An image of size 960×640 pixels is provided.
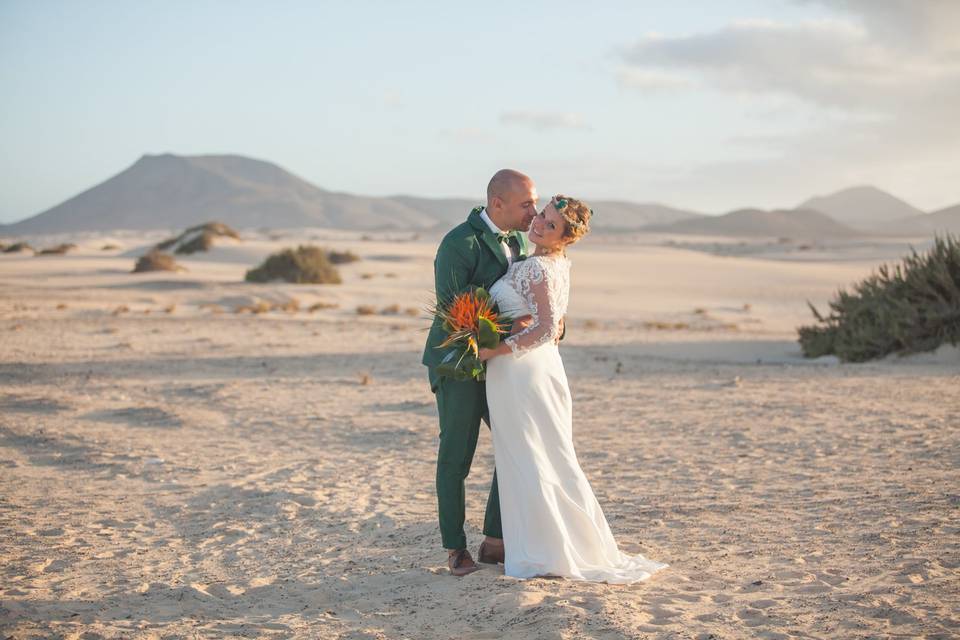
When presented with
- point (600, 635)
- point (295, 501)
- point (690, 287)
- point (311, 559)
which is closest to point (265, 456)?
point (295, 501)

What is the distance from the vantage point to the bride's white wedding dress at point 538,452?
16.6ft

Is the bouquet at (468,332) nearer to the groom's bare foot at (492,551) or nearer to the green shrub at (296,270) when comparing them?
the groom's bare foot at (492,551)

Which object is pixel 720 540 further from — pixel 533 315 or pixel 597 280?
pixel 597 280

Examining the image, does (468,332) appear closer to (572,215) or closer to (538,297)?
(538,297)

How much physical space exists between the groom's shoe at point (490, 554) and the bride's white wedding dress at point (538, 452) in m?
0.32

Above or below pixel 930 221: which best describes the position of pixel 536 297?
below

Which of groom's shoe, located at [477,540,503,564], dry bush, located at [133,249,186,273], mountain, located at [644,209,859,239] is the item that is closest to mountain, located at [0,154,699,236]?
mountain, located at [644,209,859,239]

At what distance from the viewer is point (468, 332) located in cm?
490

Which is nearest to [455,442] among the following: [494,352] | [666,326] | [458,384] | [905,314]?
[458,384]

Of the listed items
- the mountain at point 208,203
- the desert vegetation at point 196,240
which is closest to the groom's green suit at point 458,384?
the desert vegetation at point 196,240

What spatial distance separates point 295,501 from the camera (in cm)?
732

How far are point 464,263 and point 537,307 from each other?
1.51 feet

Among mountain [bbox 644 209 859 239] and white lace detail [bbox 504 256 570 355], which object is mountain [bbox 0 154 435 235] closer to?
mountain [bbox 644 209 859 239]

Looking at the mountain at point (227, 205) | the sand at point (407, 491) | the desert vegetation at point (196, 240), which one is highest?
the mountain at point (227, 205)
